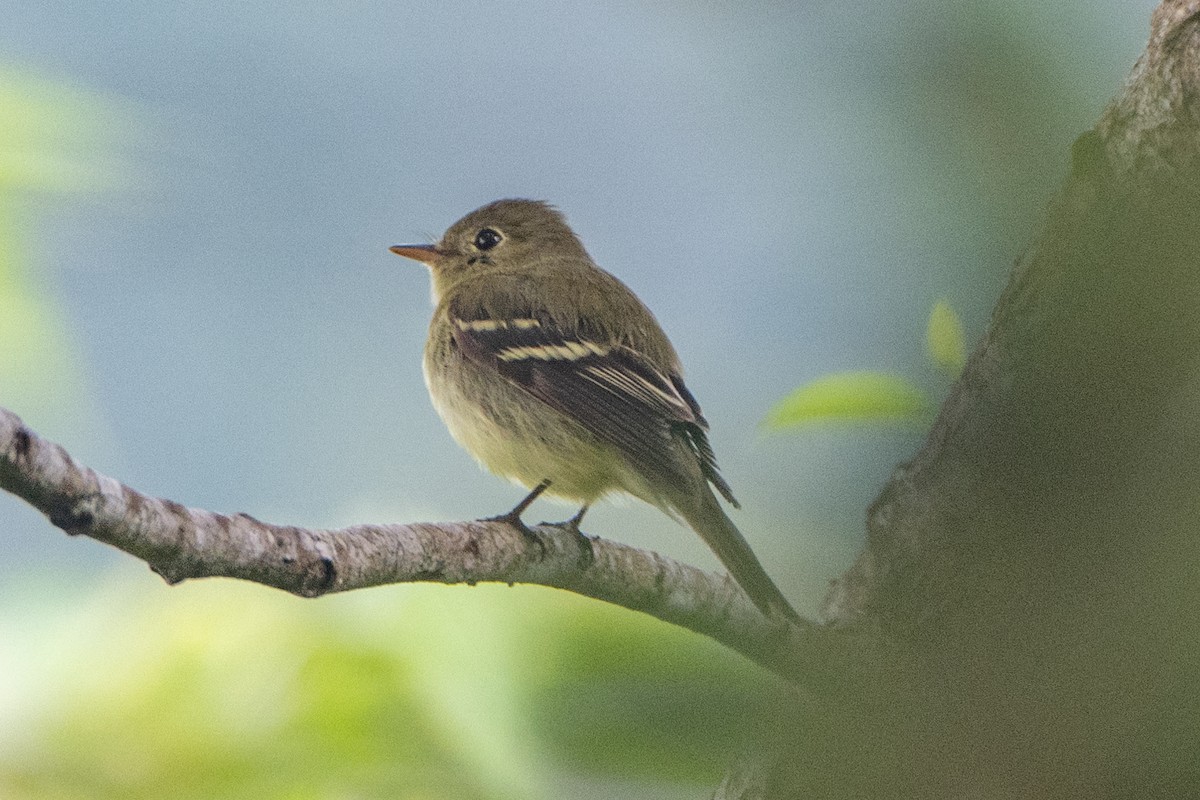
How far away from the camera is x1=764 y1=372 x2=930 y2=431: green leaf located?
1.38 metres

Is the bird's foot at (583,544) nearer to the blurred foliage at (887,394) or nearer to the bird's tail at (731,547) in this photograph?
the bird's tail at (731,547)

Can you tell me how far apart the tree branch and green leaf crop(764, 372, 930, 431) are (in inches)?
10.3

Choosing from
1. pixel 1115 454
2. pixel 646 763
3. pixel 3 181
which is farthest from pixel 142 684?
pixel 1115 454

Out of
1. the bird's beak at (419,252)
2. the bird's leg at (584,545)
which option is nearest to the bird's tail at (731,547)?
the bird's leg at (584,545)

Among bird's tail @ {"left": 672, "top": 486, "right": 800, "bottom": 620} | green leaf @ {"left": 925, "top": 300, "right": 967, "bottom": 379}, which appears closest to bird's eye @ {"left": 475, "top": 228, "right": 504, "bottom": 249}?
bird's tail @ {"left": 672, "top": 486, "right": 800, "bottom": 620}

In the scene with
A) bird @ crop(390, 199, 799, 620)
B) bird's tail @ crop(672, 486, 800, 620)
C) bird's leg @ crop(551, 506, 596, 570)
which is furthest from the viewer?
bird @ crop(390, 199, 799, 620)

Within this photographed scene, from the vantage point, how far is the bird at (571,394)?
10.7 ft

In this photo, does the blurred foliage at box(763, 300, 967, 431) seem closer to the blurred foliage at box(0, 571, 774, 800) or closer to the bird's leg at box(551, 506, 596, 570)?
the blurred foliage at box(0, 571, 774, 800)

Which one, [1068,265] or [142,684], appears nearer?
[1068,265]

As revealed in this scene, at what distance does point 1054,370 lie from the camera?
1354 mm

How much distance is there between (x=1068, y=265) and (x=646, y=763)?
2.37ft

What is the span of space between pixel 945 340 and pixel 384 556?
1060 millimetres

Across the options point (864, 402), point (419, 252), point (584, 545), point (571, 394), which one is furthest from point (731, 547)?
point (419, 252)

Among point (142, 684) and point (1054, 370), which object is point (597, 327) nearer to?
point (142, 684)
